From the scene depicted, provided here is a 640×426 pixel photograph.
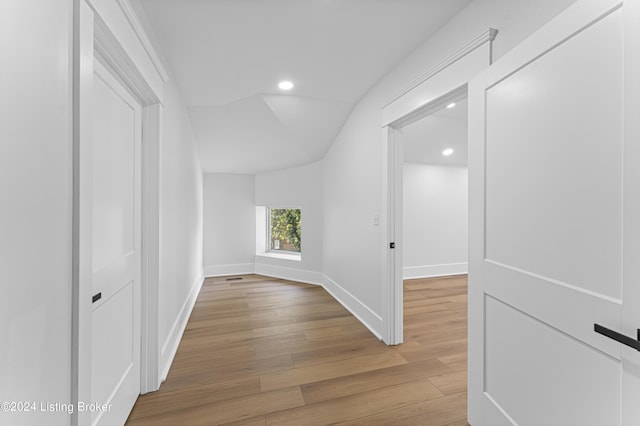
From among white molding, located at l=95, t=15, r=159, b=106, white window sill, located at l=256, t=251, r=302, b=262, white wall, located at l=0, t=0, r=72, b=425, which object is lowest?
white window sill, located at l=256, t=251, r=302, b=262

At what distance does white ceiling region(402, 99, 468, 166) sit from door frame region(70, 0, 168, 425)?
3228mm

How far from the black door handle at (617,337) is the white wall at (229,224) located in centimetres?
461

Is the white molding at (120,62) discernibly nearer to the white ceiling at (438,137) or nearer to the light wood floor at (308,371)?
the light wood floor at (308,371)

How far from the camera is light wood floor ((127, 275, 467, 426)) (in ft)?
5.23

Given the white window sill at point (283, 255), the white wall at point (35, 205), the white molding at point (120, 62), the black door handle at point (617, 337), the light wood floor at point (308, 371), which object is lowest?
the light wood floor at point (308, 371)

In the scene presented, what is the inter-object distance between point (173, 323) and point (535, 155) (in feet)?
8.78

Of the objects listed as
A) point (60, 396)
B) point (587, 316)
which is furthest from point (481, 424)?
point (60, 396)

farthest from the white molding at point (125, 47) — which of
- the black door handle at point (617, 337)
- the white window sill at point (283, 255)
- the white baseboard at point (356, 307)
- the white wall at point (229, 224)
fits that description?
the white window sill at point (283, 255)

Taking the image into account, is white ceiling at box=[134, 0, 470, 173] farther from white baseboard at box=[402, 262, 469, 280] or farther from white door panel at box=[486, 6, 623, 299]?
white baseboard at box=[402, 262, 469, 280]

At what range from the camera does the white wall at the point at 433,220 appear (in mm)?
4793

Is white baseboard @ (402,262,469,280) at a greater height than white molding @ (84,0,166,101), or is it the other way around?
white molding @ (84,0,166,101)

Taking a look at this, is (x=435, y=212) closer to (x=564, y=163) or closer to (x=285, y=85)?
(x=285, y=85)

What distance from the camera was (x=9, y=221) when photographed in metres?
0.66

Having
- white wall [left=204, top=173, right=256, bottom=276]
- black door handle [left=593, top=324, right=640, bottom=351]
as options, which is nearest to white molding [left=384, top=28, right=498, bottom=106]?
black door handle [left=593, top=324, right=640, bottom=351]
